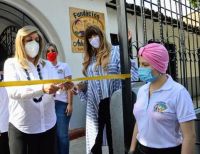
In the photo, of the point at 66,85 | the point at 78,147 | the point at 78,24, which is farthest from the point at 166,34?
the point at 78,24

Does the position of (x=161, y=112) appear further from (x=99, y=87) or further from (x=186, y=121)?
(x=99, y=87)

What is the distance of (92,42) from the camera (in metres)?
4.12

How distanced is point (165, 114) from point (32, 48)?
139 centimetres

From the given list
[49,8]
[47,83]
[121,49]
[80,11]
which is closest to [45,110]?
[47,83]

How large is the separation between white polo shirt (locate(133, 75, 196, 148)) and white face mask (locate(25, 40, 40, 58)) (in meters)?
1.15

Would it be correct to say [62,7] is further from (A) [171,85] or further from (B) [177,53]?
(A) [171,85]

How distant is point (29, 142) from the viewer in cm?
326

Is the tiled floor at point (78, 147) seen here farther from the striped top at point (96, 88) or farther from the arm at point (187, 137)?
the arm at point (187, 137)

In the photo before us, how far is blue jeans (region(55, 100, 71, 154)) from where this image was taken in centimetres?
509

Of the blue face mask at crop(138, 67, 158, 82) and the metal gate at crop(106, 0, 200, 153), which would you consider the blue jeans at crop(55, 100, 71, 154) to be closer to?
the metal gate at crop(106, 0, 200, 153)

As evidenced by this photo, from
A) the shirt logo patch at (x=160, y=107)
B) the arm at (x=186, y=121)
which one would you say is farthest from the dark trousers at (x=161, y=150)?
the shirt logo patch at (x=160, y=107)

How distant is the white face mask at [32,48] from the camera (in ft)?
10.7

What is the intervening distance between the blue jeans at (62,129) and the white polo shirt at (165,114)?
101 inches

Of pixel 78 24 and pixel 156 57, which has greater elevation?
pixel 78 24
